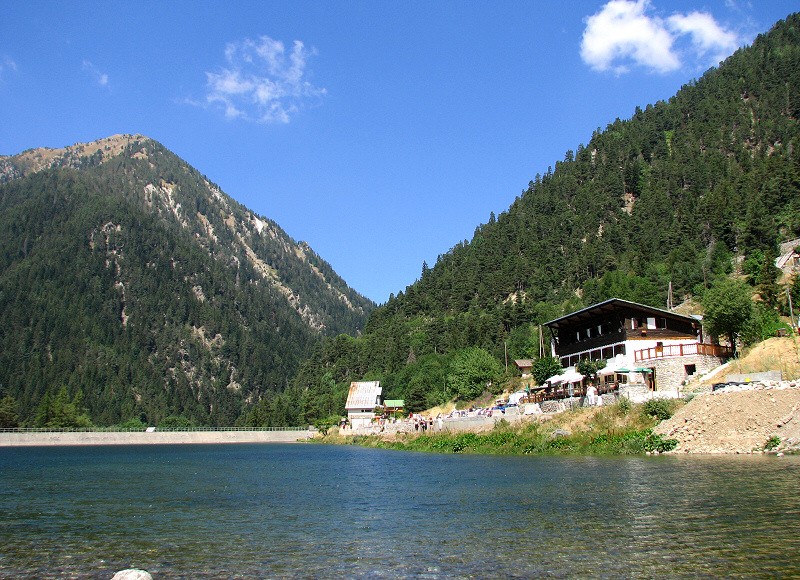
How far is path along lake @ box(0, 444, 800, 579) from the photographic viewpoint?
14.1 metres

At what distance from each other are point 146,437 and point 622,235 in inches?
4022

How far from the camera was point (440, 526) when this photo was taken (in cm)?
1953

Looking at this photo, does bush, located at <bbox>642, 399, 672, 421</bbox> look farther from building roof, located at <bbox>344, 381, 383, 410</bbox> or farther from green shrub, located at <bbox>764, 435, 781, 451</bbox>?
building roof, located at <bbox>344, 381, 383, 410</bbox>

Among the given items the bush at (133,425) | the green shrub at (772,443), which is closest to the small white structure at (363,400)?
the bush at (133,425)

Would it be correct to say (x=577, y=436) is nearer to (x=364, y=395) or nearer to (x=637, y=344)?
(x=637, y=344)

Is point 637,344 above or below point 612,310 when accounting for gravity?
below

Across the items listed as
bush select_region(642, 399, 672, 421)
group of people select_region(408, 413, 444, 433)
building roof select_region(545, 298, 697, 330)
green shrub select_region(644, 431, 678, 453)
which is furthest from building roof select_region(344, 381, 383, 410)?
green shrub select_region(644, 431, 678, 453)

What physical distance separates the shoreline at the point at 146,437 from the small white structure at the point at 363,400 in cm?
882

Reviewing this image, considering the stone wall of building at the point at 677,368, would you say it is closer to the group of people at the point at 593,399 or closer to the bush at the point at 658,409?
the group of people at the point at 593,399

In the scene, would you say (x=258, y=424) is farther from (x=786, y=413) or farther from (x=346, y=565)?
(x=346, y=565)

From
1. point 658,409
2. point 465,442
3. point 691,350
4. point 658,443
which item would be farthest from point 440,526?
point 691,350

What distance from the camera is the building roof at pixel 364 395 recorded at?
13250 cm

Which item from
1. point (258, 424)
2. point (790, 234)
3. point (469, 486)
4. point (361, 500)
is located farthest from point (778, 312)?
point (258, 424)

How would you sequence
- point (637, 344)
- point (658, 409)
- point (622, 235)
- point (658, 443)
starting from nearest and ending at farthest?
point (658, 443) → point (658, 409) → point (637, 344) → point (622, 235)
